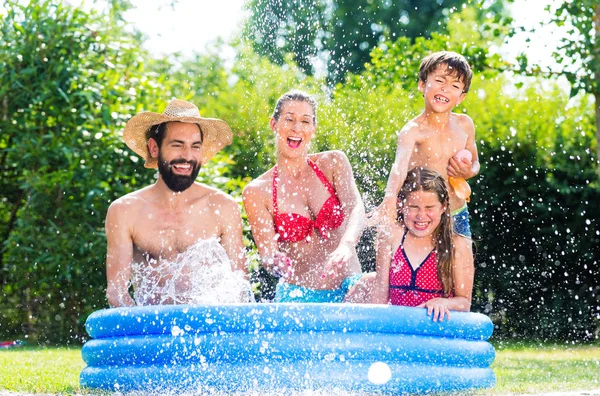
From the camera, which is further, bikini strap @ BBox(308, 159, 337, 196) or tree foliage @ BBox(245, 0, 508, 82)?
tree foliage @ BBox(245, 0, 508, 82)

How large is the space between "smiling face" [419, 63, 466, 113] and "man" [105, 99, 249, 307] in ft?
4.46

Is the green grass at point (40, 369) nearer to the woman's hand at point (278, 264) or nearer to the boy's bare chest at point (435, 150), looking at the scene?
the woman's hand at point (278, 264)

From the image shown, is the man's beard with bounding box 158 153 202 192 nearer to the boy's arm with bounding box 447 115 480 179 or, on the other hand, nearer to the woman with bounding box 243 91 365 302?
the woman with bounding box 243 91 365 302

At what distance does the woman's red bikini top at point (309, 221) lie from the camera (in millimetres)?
5777

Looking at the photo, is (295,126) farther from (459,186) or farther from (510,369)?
(510,369)

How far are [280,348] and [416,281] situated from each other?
4.12 feet

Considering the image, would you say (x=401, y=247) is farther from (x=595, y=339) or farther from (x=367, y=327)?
(x=595, y=339)

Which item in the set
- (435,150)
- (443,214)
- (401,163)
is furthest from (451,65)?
(443,214)

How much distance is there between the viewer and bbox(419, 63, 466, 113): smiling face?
5.62m

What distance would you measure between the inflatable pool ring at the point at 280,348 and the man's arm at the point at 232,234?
1.09 metres

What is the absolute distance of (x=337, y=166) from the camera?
5.86 m

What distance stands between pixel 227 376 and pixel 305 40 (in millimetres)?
20023

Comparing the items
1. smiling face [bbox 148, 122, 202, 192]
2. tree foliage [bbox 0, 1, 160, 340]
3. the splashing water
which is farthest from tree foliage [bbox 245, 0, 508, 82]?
the splashing water

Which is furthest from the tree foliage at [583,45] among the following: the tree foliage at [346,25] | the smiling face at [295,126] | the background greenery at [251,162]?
the tree foliage at [346,25]
